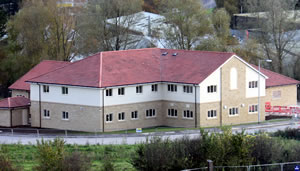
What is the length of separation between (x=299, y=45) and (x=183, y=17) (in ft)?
62.3

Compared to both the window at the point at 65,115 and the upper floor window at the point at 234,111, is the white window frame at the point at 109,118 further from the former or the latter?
the upper floor window at the point at 234,111

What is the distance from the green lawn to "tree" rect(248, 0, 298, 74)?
39.2 metres

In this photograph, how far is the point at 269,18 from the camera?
3273 inches

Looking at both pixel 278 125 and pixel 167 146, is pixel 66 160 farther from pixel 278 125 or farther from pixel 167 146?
pixel 278 125

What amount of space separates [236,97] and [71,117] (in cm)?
1429

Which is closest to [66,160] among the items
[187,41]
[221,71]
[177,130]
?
[177,130]

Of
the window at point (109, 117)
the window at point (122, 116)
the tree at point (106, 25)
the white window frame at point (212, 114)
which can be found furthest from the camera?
the tree at point (106, 25)

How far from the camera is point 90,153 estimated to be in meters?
45.4

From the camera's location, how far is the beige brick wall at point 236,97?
58.9 metres

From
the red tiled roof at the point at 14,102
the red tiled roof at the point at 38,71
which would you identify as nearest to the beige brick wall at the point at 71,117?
the red tiled roof at the point at 14,102

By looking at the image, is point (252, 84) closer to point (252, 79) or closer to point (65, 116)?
point (252, 79)

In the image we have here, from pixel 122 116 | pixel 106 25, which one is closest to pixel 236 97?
pixel 122 116

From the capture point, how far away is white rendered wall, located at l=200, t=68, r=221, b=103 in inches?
2260

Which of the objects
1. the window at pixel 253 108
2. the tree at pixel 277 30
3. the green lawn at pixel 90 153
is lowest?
the green lawn at pixel 90 153
